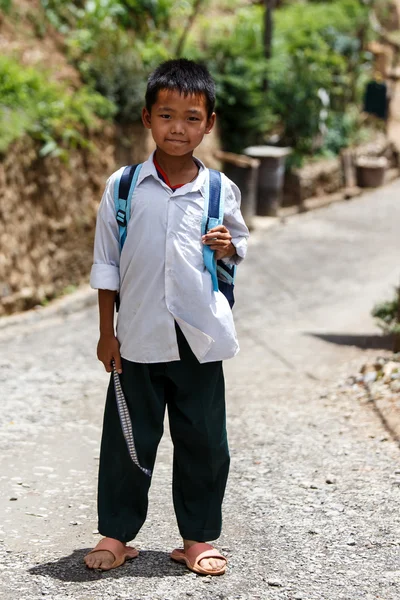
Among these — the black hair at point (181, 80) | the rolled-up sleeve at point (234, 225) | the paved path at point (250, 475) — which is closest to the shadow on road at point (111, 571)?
the paved path at point (250, 475)

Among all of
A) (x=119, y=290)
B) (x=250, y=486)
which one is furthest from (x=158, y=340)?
(x=250, y=486)

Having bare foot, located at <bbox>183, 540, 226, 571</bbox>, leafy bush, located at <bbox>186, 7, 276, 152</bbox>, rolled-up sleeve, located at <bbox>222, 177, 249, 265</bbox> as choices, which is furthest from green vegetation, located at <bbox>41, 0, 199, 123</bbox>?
bare foot, located at <bbox>183, 540, 226, 571</bbox>

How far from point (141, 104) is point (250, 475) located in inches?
283

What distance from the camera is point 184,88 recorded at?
10.4 ft

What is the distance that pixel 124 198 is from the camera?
322cm

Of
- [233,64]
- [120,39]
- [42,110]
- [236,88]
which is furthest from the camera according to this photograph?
[233,64]

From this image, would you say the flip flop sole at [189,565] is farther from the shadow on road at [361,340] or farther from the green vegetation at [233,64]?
the green vegetation at [233,64]

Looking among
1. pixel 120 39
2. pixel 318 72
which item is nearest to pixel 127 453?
pixel 120 39

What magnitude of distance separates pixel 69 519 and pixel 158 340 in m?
1.13

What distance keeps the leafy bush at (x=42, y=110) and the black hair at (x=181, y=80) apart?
5671 mm

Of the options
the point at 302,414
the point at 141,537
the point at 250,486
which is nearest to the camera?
the point at 141,537

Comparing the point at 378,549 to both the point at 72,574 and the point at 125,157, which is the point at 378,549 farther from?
the point at 125,157

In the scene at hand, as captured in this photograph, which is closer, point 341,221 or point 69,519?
point 69,519

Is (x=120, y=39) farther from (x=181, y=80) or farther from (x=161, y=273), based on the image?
(x=161, y=273)
